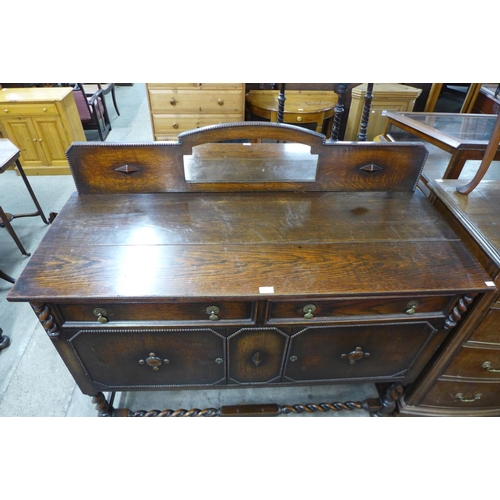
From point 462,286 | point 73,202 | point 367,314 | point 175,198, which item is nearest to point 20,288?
point 73,202

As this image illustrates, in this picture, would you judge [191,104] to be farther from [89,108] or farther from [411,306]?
[411,306]

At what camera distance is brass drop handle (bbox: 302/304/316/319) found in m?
0.98

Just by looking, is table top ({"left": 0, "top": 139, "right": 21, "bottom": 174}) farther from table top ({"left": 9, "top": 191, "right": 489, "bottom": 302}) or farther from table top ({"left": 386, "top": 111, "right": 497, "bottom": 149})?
table top ({"left": 386, "top": 111, "right": 497, "bottom": 149})

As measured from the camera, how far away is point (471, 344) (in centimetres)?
113

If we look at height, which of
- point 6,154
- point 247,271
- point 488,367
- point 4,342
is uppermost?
point 247,271

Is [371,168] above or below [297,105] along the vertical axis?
above

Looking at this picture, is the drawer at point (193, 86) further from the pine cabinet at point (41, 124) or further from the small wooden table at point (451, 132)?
the small wooden table at point (451, 132)

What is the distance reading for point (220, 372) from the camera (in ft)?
3.99

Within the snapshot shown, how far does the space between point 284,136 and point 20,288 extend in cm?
93

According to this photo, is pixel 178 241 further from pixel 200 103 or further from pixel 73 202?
pixel 200 103

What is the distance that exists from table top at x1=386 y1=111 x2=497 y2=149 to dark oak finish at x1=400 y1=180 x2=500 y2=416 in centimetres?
20

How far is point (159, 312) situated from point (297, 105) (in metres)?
2.81

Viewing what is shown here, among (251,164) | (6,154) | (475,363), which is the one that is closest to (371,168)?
(251,164)

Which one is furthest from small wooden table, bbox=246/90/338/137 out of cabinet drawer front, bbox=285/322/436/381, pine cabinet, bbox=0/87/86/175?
cabinet drawer front, bbox=285/322/436/381
